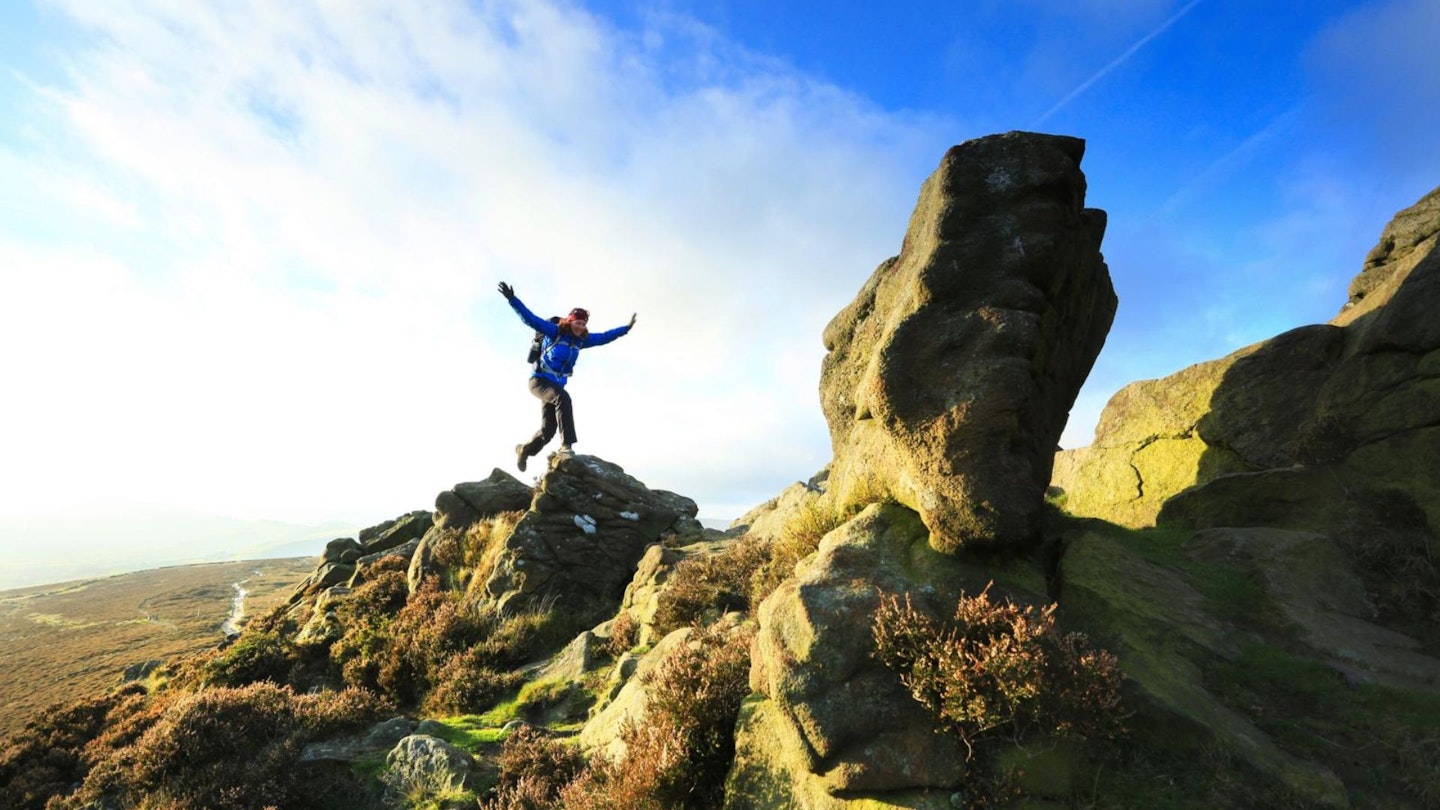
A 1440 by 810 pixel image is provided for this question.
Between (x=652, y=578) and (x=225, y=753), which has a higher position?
(x=652, y=578)

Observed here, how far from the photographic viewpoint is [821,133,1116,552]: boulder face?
23.4ft

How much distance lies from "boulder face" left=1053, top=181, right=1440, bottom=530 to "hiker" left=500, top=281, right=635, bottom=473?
14.7 metres

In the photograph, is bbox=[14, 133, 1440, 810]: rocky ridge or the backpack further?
the backpack

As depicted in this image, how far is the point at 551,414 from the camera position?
19078 mm

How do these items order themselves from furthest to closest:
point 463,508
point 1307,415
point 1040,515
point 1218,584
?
point 463,508 < point 1307,415 < point 1218,584 < point 1040,515

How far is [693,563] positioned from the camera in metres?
12.6

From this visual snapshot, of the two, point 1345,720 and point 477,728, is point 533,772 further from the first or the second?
point 1345,720

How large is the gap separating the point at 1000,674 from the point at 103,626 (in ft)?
139

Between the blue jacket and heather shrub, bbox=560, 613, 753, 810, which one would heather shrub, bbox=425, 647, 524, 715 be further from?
the blue jacket

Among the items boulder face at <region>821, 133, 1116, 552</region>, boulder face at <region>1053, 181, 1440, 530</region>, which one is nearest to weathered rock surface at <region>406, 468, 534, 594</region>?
boulder face at <region>821, 133, 1116, 552</region>

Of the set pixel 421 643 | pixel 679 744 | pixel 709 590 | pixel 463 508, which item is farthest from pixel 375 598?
pixel 679 744

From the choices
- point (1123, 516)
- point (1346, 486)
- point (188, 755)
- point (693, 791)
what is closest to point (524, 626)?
point (188, 755)

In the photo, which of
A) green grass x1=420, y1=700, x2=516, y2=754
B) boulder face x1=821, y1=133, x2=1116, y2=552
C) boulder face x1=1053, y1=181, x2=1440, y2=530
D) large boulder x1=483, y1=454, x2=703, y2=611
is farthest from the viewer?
large boulder x1=483, y1=454, x2=703, y2=611

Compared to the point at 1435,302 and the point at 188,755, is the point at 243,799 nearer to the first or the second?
the point at 188,755
